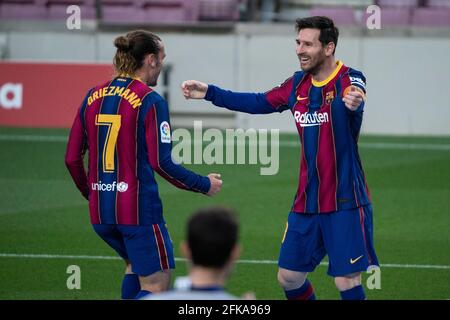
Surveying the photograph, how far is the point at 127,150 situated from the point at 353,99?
1404 millimetres

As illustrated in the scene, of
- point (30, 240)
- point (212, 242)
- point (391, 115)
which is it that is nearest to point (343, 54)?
point (391, 115)

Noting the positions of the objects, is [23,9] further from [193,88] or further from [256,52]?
[193,88]

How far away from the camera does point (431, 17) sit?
1909 cm

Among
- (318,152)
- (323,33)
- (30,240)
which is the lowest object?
(30,240)

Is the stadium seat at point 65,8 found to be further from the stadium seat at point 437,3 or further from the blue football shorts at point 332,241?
the blue football shorts at point 332,241

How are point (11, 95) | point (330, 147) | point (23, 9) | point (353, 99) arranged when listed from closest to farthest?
point (353, 99), point (330, 147), point (11, 95), point (23, 9)

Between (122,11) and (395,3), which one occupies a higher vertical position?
(395,3)

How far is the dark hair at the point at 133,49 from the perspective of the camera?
5.93m

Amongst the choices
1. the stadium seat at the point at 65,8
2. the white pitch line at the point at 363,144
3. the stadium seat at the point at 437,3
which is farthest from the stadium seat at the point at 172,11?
the stadium seat at the point at 437,3

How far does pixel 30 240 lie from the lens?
966 centimetres

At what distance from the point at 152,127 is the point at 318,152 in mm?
1098

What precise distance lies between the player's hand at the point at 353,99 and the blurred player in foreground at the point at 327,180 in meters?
0.13

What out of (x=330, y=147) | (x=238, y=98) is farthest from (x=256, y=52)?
(x=330, y=147)

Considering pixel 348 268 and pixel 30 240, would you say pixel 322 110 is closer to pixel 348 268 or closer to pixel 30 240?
pixel 348 268
